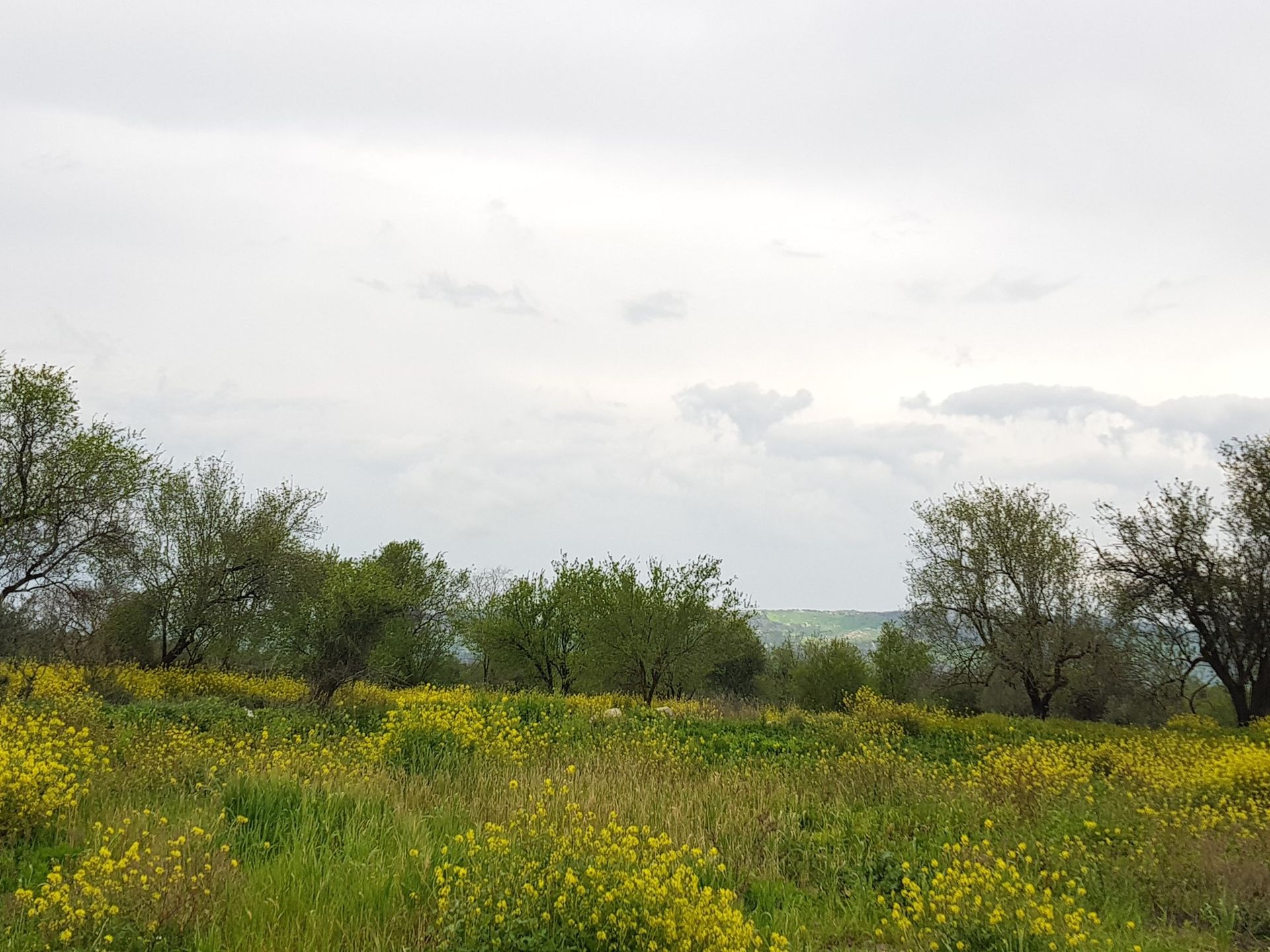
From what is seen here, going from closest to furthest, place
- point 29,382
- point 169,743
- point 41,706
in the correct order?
1. point 169,743
2. point 41,706
3. point 29,382

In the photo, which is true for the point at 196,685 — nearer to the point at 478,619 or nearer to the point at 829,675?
the point at 478,619

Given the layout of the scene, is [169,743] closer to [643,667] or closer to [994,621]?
[643,667]

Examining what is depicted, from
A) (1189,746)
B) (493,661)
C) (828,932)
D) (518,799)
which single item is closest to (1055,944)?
(828,932)

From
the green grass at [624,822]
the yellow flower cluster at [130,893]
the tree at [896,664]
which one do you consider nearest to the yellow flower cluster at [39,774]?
the green grass at [624,822]

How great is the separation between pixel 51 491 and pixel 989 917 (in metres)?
26.2

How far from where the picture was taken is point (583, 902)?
4957mm

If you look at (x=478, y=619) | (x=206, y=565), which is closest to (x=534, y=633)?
(x=478, y=619)

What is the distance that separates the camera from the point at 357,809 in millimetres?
7426

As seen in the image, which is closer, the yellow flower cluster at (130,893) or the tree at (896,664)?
the yellow flower cluster at (130,893)

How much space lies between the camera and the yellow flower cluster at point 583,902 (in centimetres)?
464

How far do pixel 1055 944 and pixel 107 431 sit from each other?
2748 cm

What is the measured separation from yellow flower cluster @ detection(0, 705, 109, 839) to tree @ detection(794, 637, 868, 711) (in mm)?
39595

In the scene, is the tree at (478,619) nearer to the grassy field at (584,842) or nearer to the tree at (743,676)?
the tree at (743,676)

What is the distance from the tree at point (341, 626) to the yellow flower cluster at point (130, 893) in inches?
599
